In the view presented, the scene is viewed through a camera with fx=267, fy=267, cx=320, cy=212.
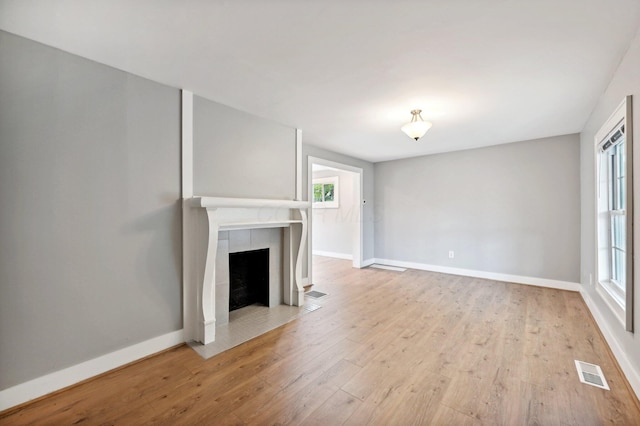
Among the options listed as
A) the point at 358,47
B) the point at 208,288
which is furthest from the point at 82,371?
the point at 358,47

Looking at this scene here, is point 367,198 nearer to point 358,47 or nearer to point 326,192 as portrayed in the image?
point 326,192

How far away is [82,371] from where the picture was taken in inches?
77.3

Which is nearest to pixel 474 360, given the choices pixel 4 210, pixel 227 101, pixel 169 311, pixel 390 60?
pixel 390 60

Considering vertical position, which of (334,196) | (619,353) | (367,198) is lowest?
(619,353)

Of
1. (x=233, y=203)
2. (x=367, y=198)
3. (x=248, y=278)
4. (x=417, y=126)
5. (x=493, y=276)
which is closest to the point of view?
(x=233, y=203)

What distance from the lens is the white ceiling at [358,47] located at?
1521mm

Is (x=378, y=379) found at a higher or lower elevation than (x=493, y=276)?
lower

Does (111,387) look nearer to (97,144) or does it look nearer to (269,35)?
(97,144)

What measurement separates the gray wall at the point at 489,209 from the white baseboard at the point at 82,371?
15.1 feet

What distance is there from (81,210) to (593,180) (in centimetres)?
505

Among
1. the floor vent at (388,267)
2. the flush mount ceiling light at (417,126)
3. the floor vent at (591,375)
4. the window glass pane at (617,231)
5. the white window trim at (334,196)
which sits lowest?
the floor vent at (591,375)

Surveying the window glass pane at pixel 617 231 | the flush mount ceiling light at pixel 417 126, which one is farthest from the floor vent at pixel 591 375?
the flush mount ceiling light at pixel 417 126

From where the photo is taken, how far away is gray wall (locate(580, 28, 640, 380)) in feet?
5.88

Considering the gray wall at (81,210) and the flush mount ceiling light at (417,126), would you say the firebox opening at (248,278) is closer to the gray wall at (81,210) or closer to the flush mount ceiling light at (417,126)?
the gray wall at (81,210)
